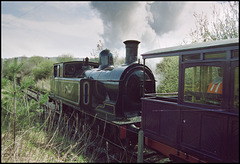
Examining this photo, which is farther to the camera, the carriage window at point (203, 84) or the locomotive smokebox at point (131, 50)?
the locomotive smokebox at point (131, 50)

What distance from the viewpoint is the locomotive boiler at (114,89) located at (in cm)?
552

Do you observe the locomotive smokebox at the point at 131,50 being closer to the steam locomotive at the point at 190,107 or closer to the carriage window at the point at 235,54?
the steam locomotive at the point at 190,107

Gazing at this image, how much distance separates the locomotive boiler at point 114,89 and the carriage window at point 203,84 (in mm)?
1330

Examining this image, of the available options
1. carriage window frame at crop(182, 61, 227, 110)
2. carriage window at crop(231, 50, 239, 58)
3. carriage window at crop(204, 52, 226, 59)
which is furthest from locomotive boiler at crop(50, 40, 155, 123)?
carriage window at crop(231, 50, 239, 58)

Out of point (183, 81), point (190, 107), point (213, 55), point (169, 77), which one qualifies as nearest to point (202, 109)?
point (190, 107)

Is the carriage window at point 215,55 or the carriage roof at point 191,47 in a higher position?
the carriage roof at point 191,47

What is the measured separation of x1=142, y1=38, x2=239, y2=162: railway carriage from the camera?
268cm

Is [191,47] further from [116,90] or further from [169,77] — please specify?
[169,77]

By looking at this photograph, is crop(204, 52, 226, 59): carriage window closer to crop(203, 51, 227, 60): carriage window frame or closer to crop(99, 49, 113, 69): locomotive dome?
crop(203, 51, 227, 60): carriage window frame

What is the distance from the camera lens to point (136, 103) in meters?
5.81

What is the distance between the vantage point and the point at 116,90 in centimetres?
564

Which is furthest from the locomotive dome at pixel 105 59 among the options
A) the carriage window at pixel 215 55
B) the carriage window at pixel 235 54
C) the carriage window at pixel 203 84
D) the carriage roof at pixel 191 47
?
the carriage window at pixel 235 54

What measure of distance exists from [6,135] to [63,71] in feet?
19.2

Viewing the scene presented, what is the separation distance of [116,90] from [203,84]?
8.91ft
